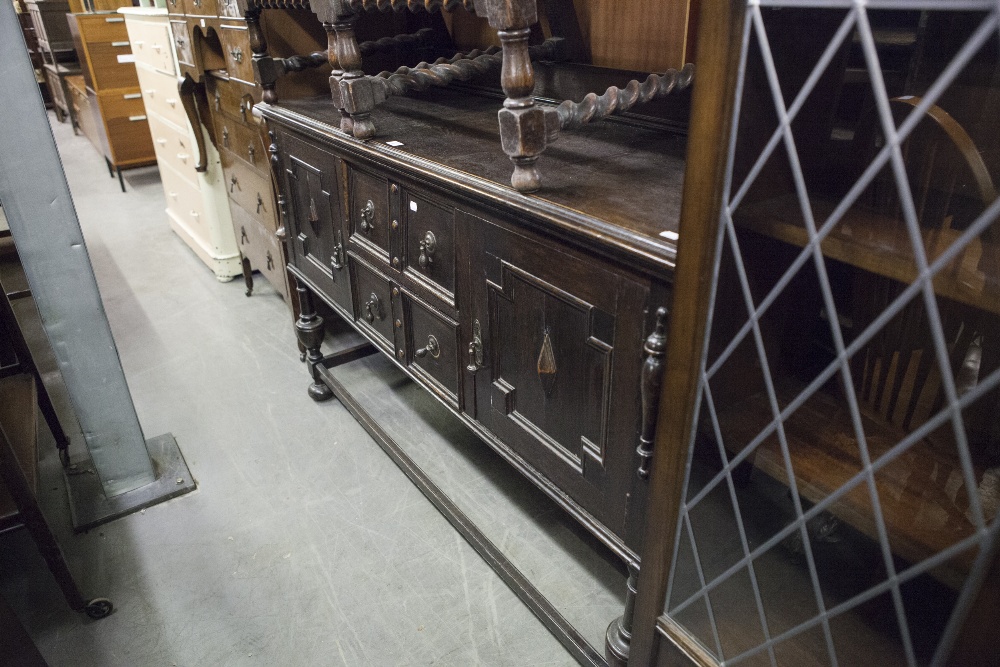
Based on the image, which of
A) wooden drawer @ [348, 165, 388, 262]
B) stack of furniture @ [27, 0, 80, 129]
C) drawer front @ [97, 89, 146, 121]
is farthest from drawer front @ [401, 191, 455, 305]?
stack of furniture @ [27, 0, 80, 129]

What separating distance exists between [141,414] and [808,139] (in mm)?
2474

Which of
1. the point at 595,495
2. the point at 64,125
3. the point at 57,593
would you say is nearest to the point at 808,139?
the point at 595,495

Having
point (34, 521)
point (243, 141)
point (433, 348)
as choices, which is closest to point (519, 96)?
point (433, 348)

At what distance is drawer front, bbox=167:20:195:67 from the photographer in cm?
291

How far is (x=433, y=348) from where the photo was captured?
1756 mm

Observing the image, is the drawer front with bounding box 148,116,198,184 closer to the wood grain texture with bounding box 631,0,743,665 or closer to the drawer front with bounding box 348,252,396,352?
the drawer front with bounding box 348,252,396,352

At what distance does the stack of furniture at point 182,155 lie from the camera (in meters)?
3.32

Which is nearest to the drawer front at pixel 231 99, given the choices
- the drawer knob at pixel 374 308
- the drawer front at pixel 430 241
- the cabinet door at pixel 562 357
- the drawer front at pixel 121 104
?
the drawer knob at pixel 374 308

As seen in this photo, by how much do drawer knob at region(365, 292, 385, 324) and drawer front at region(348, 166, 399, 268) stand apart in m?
0.16

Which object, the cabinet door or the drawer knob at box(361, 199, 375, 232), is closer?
the cabinet door

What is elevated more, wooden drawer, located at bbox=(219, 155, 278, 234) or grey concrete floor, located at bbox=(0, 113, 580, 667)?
wooden drawer, located at bbox=(219, 155, 278, 234)

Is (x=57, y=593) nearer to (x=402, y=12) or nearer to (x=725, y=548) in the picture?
(x=725, y=548)

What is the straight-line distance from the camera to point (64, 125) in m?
7.88

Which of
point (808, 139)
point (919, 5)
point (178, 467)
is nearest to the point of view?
point (919, 5)
